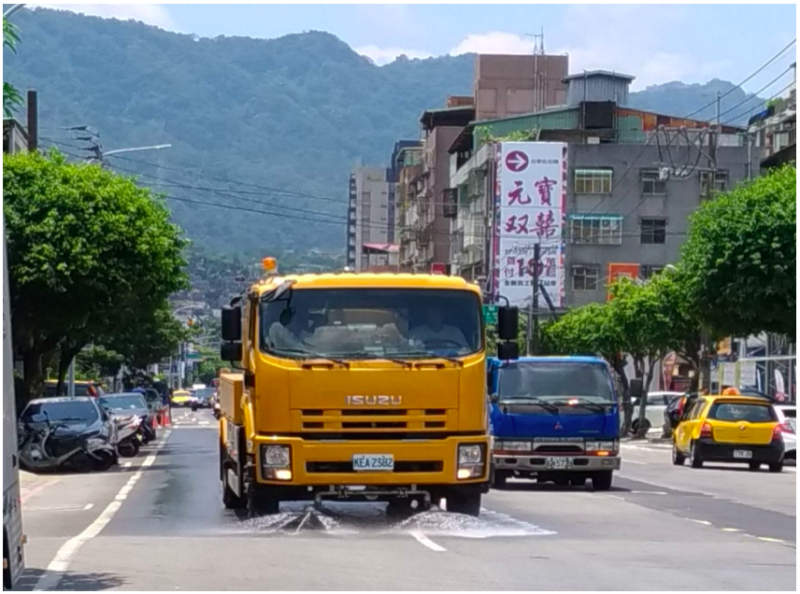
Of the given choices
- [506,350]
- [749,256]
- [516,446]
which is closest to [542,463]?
[516,446]

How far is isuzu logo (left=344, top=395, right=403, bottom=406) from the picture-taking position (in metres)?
17.6

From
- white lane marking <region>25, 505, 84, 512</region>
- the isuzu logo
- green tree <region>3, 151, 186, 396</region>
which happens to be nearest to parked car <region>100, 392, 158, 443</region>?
green tree <region>3, 151, 186, 396</region>

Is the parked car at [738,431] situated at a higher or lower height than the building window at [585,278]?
lower

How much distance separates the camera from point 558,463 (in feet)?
87.5

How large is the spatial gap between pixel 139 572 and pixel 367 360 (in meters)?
4.87

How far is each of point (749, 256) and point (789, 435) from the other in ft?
18.0

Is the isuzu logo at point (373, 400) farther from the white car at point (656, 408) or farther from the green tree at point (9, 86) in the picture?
the white car at point (656, 408)

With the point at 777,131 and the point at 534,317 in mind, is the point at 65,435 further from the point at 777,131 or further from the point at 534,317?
the point at 777,131

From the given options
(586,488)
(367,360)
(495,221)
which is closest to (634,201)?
(495,221)

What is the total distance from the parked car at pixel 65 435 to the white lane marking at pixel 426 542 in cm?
1833

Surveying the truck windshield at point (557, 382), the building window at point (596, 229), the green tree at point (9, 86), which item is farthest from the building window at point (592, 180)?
the green tree at point (9, 86)

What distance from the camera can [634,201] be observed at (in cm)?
8788

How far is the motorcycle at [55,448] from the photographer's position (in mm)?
34438

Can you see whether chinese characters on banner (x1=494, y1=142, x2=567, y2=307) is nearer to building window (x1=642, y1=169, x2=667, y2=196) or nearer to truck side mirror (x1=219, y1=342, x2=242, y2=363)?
building window (x1=642, y1=169, x2=667, y2=196)
